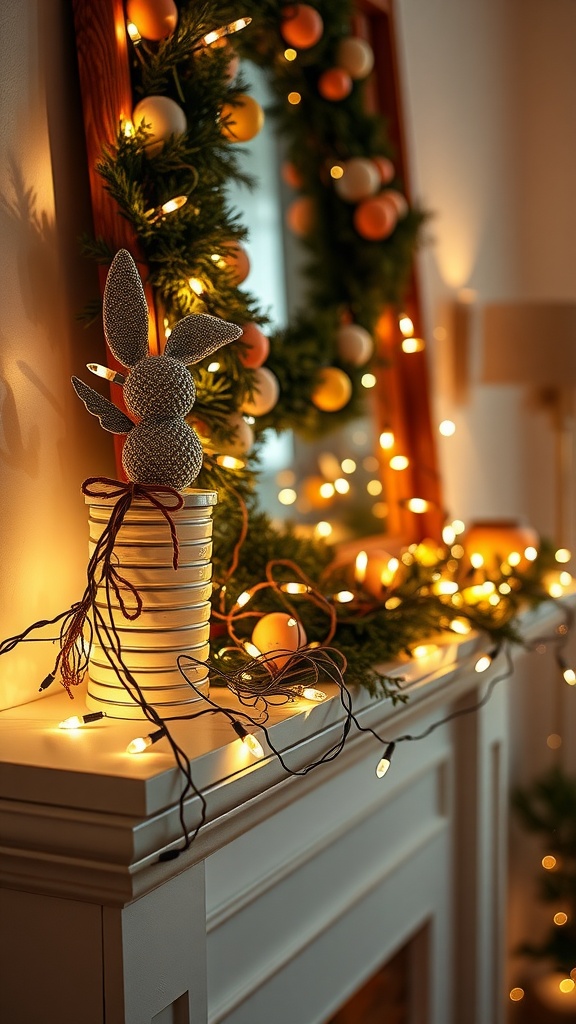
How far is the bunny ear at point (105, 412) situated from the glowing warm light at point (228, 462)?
0.17 m

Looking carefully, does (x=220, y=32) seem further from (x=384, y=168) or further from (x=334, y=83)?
(x=384, y=168)

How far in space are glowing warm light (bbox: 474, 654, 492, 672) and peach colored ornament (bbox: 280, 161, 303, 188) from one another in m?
A: 0.73

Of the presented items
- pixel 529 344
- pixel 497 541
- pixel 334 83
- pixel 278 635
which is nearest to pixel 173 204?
pixel 278 635

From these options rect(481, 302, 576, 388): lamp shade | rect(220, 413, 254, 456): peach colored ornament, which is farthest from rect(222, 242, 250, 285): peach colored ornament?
rect(481, 302, 576, 388): lamp shade

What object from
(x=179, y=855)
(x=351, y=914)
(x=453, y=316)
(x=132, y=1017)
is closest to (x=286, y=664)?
(x=179, y=855)

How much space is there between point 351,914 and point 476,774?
16.2 inches

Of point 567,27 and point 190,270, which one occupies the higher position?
point 567,27

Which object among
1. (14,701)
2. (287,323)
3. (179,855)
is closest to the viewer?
(179,855)

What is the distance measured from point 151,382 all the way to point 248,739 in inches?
11.8

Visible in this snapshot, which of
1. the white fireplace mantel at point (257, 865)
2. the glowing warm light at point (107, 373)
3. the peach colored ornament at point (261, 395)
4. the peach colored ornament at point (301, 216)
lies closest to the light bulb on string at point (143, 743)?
the white fireplace mantel at point (257, 865)

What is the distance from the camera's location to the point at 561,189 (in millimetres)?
2508

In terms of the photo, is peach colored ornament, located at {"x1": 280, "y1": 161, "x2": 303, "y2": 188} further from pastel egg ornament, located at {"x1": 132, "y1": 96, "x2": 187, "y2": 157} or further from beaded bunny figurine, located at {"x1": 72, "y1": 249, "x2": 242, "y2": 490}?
beaded bunny figurine, located at {"x1": 72, "y1": 249, "x2": 242, "y2": 490}

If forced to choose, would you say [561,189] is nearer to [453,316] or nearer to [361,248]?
[453,316]

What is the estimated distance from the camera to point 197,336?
852mm
